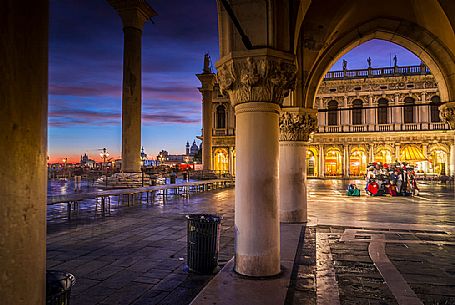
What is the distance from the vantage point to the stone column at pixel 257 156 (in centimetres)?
484

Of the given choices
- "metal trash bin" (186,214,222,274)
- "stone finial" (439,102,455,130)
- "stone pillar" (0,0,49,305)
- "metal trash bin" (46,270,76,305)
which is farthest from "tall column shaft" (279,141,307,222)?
"stone pillar" (0,0,49,305)

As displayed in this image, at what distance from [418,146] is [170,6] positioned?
31.6 m

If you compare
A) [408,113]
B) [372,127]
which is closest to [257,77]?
[372,127]

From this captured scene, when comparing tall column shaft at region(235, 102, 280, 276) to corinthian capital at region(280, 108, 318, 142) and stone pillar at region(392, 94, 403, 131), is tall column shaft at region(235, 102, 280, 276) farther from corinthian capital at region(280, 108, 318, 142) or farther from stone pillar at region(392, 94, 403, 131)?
stone pillar at region(392, 94, 403, 131)

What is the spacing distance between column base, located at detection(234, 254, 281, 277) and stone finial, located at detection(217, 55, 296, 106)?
218cm

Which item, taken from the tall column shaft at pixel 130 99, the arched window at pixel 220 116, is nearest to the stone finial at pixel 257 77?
the tall column shaft at pixel 130 99

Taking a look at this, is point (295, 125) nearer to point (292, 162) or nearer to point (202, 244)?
point (292, 162)

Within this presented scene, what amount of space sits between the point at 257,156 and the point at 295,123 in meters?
4.75

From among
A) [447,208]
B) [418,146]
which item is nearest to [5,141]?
[447,208]

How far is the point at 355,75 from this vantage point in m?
41.5

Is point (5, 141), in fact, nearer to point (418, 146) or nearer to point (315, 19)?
point (315, 19)

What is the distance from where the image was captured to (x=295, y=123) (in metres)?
9.37

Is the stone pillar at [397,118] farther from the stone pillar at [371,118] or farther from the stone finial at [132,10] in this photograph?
the stone finial at [132,10]

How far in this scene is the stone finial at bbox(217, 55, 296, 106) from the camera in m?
4.82
